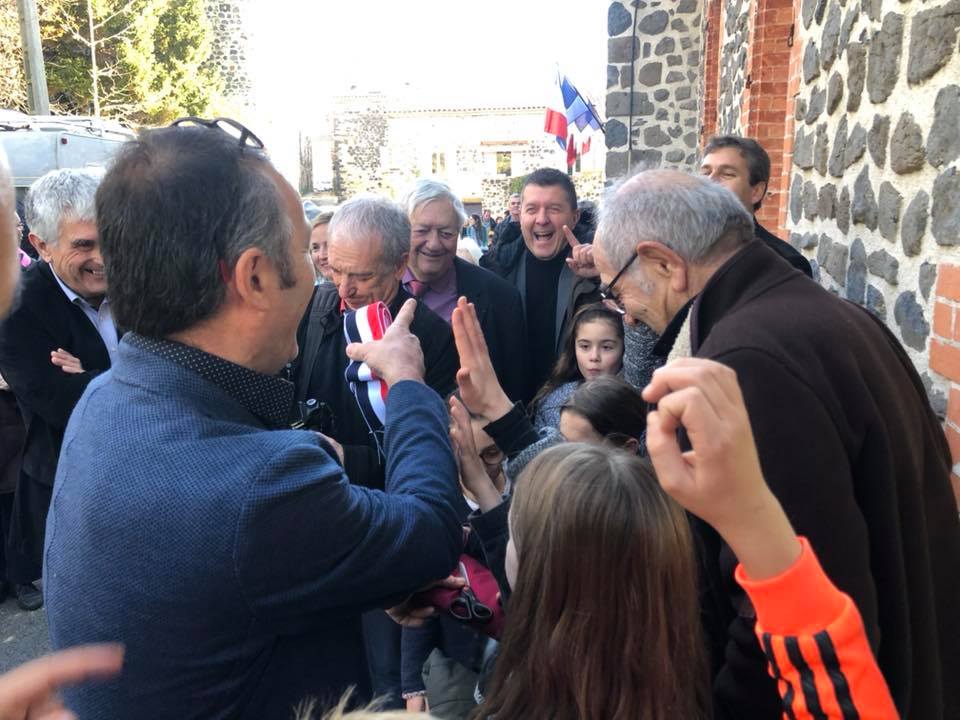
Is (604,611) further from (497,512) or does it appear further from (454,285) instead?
(454,285)

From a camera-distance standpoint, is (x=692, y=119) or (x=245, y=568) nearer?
(x=245, y=568)

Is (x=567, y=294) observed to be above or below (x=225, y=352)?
below

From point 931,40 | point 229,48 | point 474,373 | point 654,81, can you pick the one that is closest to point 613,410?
point 474,373

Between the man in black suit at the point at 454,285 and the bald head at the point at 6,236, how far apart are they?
233cm

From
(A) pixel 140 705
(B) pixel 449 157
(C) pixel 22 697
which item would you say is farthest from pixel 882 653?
(B) pixel 449 157

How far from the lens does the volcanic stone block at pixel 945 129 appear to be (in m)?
1.72

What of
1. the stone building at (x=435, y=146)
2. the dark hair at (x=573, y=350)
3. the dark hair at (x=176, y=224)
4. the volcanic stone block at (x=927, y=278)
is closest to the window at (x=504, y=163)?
the stone building at (x=435, y=146)

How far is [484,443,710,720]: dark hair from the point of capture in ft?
3.96

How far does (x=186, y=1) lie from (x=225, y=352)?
23552mm

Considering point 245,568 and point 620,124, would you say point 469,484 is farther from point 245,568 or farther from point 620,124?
point 620,124

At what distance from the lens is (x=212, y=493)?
100 centimetres

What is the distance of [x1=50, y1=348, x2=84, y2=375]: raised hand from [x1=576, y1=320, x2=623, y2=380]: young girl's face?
1.96 metres

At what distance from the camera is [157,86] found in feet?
66.5

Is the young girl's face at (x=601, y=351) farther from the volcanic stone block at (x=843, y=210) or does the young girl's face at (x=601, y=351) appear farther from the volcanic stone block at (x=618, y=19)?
the volcanic stone block at (x=618, y=19)
